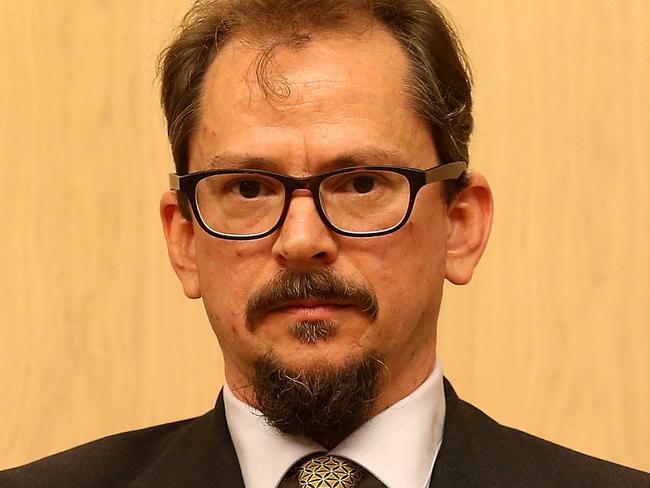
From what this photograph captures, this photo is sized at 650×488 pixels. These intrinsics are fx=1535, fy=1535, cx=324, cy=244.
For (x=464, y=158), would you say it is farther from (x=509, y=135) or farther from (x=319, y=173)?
(x=509, y=135)

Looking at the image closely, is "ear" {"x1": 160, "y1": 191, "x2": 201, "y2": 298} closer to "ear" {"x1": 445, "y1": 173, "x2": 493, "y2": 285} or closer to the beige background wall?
"ear" {"x1": 445, "y1": 173, "x2": 493, "y2": 285}

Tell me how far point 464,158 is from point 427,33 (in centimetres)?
16

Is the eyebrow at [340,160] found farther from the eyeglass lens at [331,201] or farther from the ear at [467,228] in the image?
the ear at [467,228]

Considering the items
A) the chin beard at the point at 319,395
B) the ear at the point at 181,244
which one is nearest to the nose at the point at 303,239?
the chin beard at the point at 319,395

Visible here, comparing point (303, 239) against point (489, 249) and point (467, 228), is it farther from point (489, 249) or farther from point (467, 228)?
point (489, 249)

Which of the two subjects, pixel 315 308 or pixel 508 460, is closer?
pixel 315 308

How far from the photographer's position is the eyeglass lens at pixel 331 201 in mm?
1728

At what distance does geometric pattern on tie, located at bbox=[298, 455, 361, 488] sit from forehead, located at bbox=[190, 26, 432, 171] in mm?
337

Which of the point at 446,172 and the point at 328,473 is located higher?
the point at 446,172

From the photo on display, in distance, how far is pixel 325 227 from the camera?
67.0 inches

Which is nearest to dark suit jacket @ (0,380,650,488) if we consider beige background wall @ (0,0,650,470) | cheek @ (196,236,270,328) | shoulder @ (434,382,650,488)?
shoulder @ (434,382,650,488)

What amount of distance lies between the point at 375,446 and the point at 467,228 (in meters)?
0.31

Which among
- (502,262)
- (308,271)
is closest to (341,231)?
(308,271)

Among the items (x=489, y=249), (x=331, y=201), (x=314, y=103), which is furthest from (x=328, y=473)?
(x=489, y=249)
